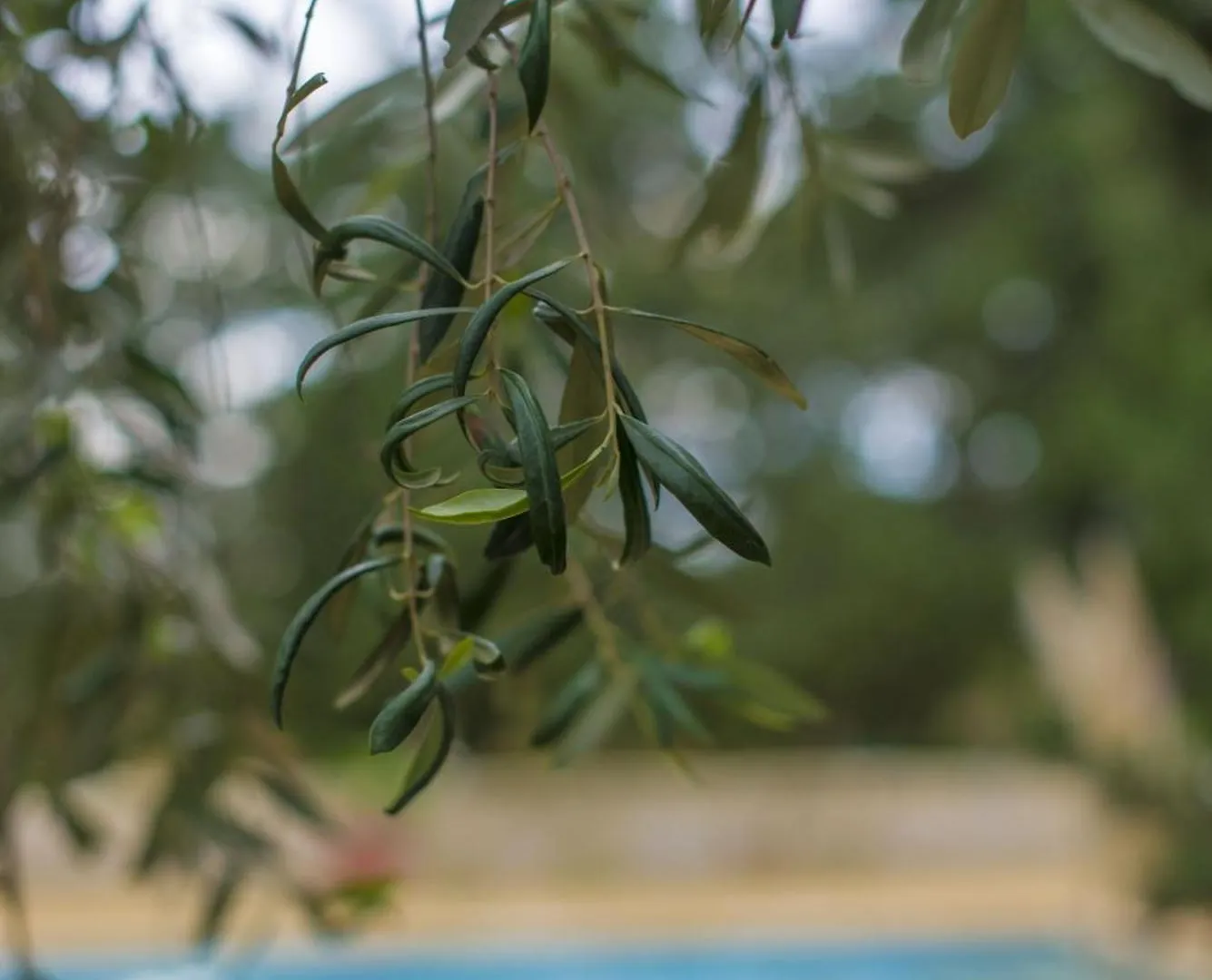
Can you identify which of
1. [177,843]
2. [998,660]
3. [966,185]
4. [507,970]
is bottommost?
[998,660]

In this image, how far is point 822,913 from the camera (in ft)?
15.9

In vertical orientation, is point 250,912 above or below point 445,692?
below

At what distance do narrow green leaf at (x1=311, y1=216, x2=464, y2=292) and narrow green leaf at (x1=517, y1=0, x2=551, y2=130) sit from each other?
46mm

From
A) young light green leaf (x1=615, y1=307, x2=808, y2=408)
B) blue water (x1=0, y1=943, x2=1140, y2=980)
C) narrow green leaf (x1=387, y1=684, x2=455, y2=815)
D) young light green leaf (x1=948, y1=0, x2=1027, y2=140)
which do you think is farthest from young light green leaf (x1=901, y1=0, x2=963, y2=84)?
blue water (x1=0, y1=943, x2=1140, y2=980)

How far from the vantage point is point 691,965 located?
13.7 ft

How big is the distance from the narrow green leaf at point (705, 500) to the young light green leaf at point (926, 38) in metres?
0.18

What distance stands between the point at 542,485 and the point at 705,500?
0.04 meters

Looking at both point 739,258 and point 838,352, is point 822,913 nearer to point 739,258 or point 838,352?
point 838,352

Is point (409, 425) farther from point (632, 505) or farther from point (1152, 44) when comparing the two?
point (1152, 44)

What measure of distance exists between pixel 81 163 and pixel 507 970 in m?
3.66

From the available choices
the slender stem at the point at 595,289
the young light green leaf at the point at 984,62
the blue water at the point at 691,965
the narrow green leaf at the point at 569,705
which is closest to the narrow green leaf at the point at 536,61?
the slender stem at the point at 595,289

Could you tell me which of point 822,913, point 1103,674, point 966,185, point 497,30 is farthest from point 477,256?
point 966,185

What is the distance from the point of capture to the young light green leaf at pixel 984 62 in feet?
1.31

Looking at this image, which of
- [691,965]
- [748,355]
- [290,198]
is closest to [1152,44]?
[748,355]
